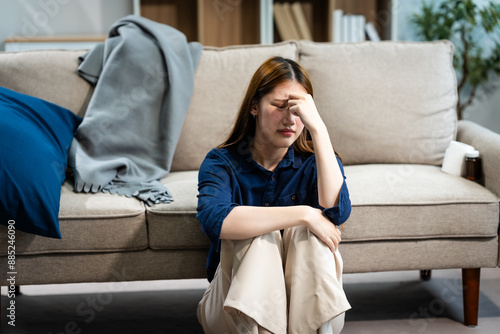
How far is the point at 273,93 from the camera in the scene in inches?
57.6

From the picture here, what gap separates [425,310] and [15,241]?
1323 millimetres

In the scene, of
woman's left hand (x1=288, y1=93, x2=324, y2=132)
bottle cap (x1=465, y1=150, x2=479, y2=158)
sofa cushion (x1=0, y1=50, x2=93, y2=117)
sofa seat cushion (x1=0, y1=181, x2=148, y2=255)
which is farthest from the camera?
sofa cushion (x1=0, y1=50, x2=93, y2=117)

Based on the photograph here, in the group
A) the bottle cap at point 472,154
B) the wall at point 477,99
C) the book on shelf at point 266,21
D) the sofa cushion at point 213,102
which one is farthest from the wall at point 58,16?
the bottle cap at point 472,154

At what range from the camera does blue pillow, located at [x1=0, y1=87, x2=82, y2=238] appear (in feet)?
5.08

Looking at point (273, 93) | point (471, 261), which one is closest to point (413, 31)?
point (471, 261)

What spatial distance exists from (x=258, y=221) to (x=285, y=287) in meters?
0.17

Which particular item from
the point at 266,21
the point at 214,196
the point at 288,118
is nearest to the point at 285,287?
the point at 214,196

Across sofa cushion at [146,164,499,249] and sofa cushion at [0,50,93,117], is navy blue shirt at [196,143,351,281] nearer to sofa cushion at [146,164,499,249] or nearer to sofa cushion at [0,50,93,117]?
sofa cushion at [146,164,499,249]

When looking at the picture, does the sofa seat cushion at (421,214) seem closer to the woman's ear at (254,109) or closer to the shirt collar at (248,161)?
the shirt collar at (248,161)

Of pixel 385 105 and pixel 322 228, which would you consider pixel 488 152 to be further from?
pixel 322 228

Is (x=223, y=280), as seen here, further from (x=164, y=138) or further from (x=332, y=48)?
(x=332, y=48)

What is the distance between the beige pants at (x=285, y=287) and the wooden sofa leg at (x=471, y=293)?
63 cm

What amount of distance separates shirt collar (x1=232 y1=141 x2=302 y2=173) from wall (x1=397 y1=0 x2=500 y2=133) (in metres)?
2.30

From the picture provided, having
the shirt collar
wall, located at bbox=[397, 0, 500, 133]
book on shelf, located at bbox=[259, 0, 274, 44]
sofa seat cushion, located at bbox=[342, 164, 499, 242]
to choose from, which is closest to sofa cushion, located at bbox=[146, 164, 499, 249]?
sofa seat cushion, located at bbox=[342, 164, 499, 242]
